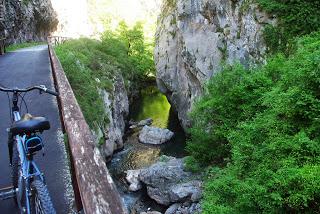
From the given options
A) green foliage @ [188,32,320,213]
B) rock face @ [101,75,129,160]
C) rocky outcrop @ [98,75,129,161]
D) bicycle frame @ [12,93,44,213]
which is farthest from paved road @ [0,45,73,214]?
rock face @ [101,75,129,160]

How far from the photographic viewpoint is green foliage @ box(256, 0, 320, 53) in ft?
45.5

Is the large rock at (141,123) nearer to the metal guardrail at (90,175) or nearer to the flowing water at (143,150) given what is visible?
the flowing water at (143,150)

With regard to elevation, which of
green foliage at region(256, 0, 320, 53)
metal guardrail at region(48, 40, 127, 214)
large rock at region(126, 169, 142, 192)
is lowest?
large rock at region(126, 169, 142, 192)

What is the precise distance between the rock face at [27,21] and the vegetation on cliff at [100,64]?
815 cm

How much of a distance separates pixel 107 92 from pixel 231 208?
1658cm

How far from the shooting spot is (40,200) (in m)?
3.71

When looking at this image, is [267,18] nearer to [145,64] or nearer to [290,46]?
[290,46]

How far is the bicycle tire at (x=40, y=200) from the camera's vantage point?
12.1 feet

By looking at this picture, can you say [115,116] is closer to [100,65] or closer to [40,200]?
[100,65]

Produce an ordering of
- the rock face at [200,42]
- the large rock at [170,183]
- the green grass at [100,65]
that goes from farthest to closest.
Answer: the rock face at [200,42]
the green grass at [100,65]
the large rock at [170,183]

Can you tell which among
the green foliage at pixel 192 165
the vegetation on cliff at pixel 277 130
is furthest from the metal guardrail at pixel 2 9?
the vegetation on cliff at pixel 277 130

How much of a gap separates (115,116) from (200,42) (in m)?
7.69

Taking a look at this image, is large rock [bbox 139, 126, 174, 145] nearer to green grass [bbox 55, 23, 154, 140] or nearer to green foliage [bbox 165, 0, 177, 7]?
green grass [bbox 55, 23, 154, 140]

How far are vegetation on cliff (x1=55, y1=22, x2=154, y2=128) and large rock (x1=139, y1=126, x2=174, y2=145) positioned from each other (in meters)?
4.36
